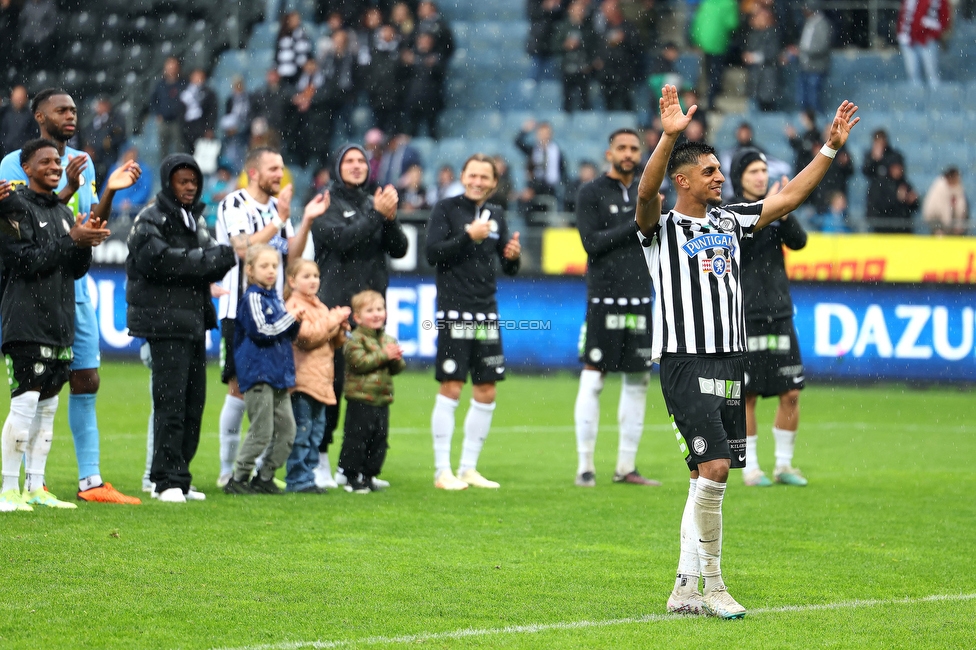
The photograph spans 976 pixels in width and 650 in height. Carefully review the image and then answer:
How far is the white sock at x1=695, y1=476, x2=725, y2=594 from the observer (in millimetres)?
6320

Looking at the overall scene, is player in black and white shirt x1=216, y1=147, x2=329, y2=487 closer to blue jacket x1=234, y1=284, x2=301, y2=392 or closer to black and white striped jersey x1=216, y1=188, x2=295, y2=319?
black and white striped jersey x1=216, y1=188, x2=295, y2=319

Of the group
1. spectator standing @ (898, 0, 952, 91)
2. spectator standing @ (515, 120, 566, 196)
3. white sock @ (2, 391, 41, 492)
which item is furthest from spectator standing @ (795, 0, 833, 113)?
white sock @ (2, 391, 41, 492)

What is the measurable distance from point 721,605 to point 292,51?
19.8m

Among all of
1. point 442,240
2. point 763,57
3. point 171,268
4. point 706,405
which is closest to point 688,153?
point 706,405

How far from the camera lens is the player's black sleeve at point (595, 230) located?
9.84 meters

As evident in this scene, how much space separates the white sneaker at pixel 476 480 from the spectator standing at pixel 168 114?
51.1 ft

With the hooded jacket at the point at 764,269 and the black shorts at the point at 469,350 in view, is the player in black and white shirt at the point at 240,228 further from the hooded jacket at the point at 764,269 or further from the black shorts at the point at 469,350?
the hooded jacket at the point at 764,269

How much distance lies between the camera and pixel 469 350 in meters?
10.2

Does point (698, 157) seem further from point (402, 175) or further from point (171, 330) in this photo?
point (402, 175)

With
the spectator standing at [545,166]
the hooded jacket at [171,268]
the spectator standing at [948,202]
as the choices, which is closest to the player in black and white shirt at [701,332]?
the hooded jacket at [171,268]

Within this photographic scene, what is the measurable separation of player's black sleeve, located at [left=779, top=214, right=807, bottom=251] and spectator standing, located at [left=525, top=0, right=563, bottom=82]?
15454 mm

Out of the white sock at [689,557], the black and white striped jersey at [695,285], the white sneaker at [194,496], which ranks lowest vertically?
the white sneaker at [194,496]

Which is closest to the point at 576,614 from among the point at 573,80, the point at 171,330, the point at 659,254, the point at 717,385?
the point at 717,385

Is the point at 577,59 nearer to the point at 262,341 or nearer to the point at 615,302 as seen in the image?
the point at 615,302
